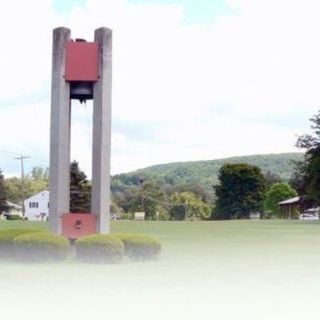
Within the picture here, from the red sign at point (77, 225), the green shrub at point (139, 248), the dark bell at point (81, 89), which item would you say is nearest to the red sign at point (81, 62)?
the dark bell at point (81, 89)

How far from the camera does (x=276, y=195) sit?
97.4 m

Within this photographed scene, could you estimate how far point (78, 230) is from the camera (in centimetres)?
1891

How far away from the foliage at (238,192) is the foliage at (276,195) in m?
2.99

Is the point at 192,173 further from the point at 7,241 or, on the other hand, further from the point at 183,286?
the point at 183,286

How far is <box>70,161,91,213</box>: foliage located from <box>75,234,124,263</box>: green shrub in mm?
48130

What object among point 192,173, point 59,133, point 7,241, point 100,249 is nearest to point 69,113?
point 59,133

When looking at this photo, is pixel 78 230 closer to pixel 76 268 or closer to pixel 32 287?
pixel 76 268

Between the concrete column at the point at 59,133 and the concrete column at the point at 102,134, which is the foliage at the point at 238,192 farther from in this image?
the concrete column at the point at 59,133

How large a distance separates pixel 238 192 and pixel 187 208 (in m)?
9.62

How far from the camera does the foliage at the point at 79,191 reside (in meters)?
65.4

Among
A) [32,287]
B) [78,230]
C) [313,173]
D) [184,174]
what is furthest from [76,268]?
[184,174]

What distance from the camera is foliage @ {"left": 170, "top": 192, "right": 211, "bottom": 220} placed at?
10388 cm

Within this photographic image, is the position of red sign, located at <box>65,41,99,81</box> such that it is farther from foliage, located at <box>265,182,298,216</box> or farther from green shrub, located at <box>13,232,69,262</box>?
foliage, located at <box>265,182,298,216</box>

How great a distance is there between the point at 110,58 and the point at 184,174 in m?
169
